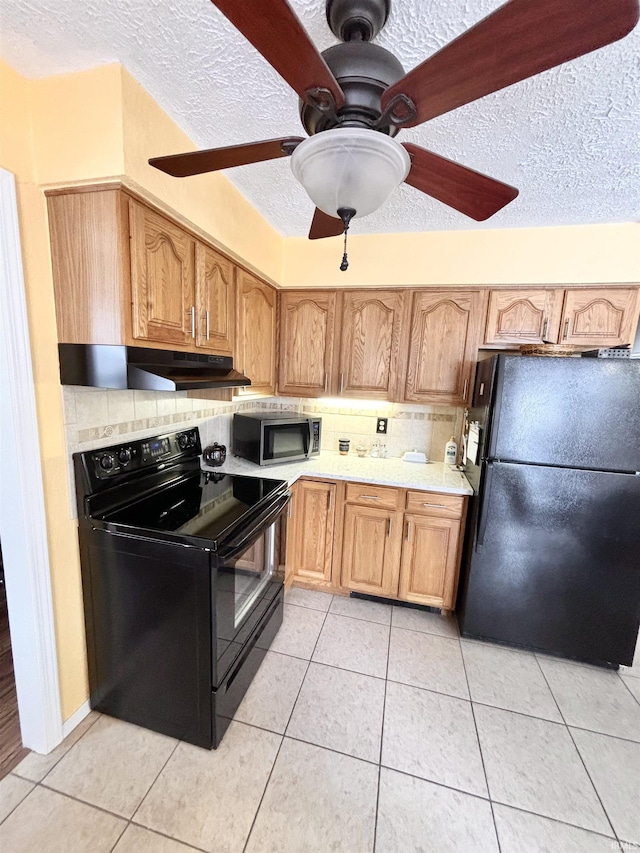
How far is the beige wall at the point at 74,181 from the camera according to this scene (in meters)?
1.18

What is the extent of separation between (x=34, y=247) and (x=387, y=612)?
2.65 m

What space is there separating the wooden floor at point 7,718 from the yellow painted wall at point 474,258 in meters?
2.74

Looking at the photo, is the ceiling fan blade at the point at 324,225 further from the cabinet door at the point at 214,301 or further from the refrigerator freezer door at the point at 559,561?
the refrigerator freezer door at the point at 559,561

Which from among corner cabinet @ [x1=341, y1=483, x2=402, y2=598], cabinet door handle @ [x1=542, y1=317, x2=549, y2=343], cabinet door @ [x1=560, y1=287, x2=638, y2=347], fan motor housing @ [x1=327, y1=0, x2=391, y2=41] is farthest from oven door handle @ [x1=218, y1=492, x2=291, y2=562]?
cabinet door @ [x1=560, y1=287, x2=638, y2=347]

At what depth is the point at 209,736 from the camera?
4.78ft

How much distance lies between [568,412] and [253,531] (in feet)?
5.41

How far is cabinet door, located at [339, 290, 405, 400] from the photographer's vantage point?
8.11ft

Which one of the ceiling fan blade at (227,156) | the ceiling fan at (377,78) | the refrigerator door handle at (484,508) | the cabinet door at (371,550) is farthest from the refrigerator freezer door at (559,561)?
the ceiling fan blade at (227,156)

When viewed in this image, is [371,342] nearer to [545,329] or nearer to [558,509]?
[545,329]

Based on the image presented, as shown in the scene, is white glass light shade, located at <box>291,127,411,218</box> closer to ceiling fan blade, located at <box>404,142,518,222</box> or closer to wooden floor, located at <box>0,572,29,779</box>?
ceiling fan blade, located at <box>404,142,518,222</box>

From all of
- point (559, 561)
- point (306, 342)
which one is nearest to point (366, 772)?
point (559, 561)

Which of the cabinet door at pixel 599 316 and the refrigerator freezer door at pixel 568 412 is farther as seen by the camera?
the cabinet door at pixel 599 316

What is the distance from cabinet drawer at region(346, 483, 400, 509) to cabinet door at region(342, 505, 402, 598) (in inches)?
1.6

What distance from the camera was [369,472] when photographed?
2387mm
